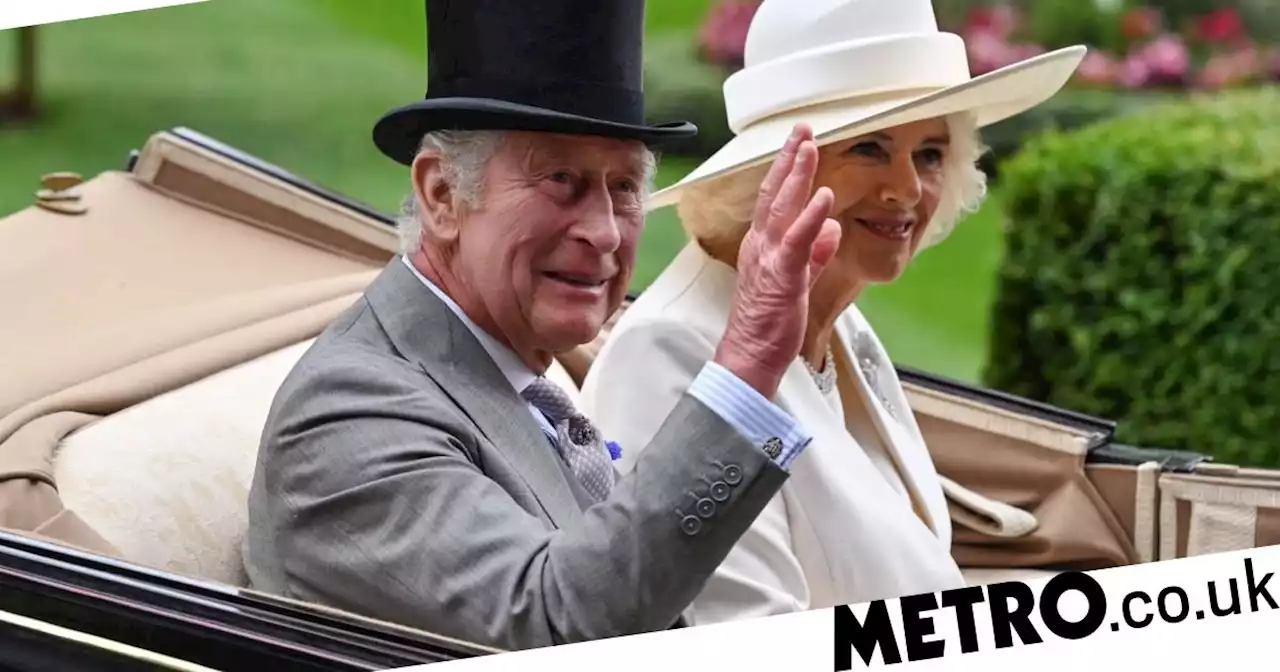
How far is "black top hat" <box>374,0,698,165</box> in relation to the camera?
1633 millimetres

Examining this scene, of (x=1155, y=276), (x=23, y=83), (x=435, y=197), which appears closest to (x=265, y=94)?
(x=23, y=83)

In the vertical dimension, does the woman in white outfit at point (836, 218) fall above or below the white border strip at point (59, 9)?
below

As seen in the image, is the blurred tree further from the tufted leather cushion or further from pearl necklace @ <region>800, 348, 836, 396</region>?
pearl necklace @ <region>800, 348, 836, 396</region>

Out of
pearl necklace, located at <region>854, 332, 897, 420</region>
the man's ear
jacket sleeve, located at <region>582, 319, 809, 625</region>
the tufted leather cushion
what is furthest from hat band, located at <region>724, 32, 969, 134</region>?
the tufted leather cushion

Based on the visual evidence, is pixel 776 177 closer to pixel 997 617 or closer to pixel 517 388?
pixel 517 388

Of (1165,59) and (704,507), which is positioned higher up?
(1165,59)

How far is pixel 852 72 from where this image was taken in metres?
2.04

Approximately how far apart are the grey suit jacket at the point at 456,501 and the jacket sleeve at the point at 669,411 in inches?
11.4

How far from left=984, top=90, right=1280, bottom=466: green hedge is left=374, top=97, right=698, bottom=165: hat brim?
139 cm

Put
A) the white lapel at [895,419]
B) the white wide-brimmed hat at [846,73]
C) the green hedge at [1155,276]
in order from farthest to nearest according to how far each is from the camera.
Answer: the green hedge at [1155,276]
the white lapel at [895,419]
the white wide-brimmed hat at [846,73]

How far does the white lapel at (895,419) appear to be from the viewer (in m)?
2.27

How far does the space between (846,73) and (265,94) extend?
1.04 m

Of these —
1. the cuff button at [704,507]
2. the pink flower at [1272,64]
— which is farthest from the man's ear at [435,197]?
the pink flower at [1272,64]

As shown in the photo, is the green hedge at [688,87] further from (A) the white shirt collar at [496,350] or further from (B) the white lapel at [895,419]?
(A) the white shirt collar at [496,350]
